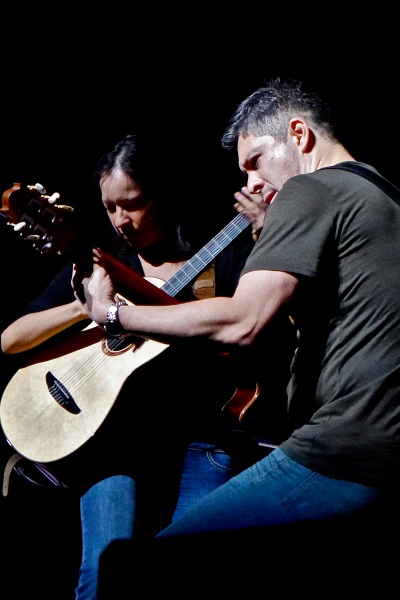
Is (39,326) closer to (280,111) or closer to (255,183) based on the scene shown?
(255,183)

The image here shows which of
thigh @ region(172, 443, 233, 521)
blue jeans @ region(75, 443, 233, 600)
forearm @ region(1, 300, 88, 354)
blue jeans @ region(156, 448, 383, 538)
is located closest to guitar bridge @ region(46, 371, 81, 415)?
forearm @ region(1, 300, 88, 354)

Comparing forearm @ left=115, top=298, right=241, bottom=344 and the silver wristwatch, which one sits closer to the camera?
forearm @ left=115, top=298, right=241, bottom=344

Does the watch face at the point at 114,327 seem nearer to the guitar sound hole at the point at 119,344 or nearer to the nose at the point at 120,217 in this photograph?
the guitar sound hole at the point at 119,344

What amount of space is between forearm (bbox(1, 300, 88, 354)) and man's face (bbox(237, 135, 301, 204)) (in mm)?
995

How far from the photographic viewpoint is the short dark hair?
194 centimetres

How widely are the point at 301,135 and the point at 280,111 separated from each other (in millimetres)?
204

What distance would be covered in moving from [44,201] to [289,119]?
2.89 ft

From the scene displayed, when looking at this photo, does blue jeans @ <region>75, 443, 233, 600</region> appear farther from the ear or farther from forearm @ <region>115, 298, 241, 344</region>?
the ear

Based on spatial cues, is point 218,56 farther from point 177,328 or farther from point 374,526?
point 374,526

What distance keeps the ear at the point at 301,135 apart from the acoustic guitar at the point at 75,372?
2.36ft

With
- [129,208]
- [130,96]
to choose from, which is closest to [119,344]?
[129,208]

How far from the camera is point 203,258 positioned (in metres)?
2.65

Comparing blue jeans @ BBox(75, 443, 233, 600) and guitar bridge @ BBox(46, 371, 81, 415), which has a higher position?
guitar bridge @ BBox(46, 371, 81, 415)

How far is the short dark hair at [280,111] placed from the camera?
6.37 ft
